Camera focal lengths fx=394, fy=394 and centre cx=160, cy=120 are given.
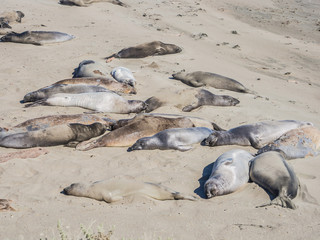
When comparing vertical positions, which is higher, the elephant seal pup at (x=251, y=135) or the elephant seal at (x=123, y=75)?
the elephant seal pup at (x=251, y=135)

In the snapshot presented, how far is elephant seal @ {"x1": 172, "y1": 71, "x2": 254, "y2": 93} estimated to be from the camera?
8398 millimetres

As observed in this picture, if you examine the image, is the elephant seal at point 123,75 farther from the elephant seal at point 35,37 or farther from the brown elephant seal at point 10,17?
the brown elephant seal at point 10,17

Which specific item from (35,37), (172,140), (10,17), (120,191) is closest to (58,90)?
(172,140)

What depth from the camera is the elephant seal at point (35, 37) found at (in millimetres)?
10984

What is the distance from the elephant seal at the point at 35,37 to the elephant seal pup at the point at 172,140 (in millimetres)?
6727

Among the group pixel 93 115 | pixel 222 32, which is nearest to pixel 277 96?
pixel 93 115

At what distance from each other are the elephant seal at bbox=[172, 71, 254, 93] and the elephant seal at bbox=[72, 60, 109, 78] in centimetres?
161

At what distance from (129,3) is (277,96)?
35.4 ft

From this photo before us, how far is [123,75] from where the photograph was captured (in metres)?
8.42

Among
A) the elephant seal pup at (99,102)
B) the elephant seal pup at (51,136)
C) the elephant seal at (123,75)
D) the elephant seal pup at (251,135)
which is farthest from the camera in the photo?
the elephant seal at (123,75)

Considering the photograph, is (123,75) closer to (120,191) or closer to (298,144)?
(298,144)

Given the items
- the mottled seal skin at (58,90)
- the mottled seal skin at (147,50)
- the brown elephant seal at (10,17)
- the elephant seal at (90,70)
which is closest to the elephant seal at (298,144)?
the mottled seal skin at (58,90)

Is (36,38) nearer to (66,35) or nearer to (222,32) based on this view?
(66,35)

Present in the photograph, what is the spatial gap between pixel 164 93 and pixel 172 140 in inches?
86.3
